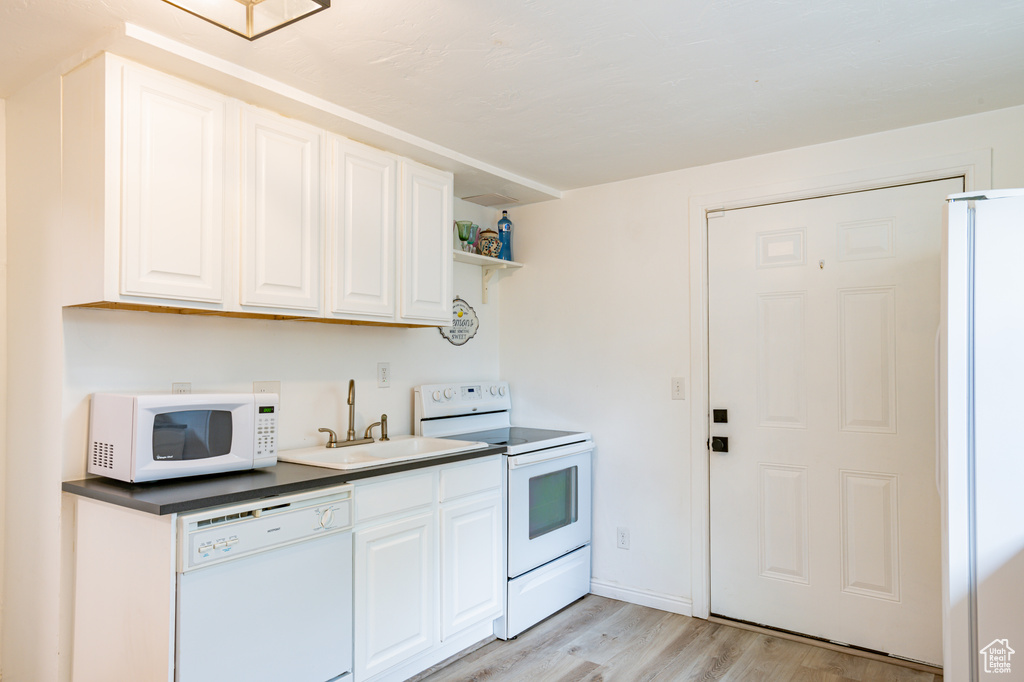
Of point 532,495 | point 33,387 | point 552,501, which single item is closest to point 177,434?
point 33,387

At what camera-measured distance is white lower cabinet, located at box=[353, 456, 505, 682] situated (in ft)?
7.88

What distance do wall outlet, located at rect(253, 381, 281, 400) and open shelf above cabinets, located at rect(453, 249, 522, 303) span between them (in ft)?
3.72

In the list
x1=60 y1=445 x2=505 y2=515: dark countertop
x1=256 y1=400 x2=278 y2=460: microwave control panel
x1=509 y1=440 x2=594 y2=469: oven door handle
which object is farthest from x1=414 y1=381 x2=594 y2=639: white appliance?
x1=256 y1=400 x2=278 y2=460: microwave control panel

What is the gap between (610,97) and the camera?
244 cm

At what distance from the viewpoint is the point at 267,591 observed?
205 cm

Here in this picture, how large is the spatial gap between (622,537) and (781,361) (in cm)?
125

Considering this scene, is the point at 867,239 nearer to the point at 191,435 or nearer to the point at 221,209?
the point at 221,209

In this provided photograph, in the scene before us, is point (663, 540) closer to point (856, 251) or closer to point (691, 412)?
point (691, 412)

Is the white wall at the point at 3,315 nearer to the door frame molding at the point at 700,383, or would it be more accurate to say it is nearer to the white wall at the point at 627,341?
the white wall at the point at 627,341

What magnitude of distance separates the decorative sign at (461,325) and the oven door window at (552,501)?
957 mm

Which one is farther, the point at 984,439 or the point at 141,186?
the point at 141,186

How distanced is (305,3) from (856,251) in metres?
2.44

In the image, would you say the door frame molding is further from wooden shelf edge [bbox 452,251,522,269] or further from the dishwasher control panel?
the dishwasher control panel

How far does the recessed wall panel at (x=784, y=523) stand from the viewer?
3.00 metres
